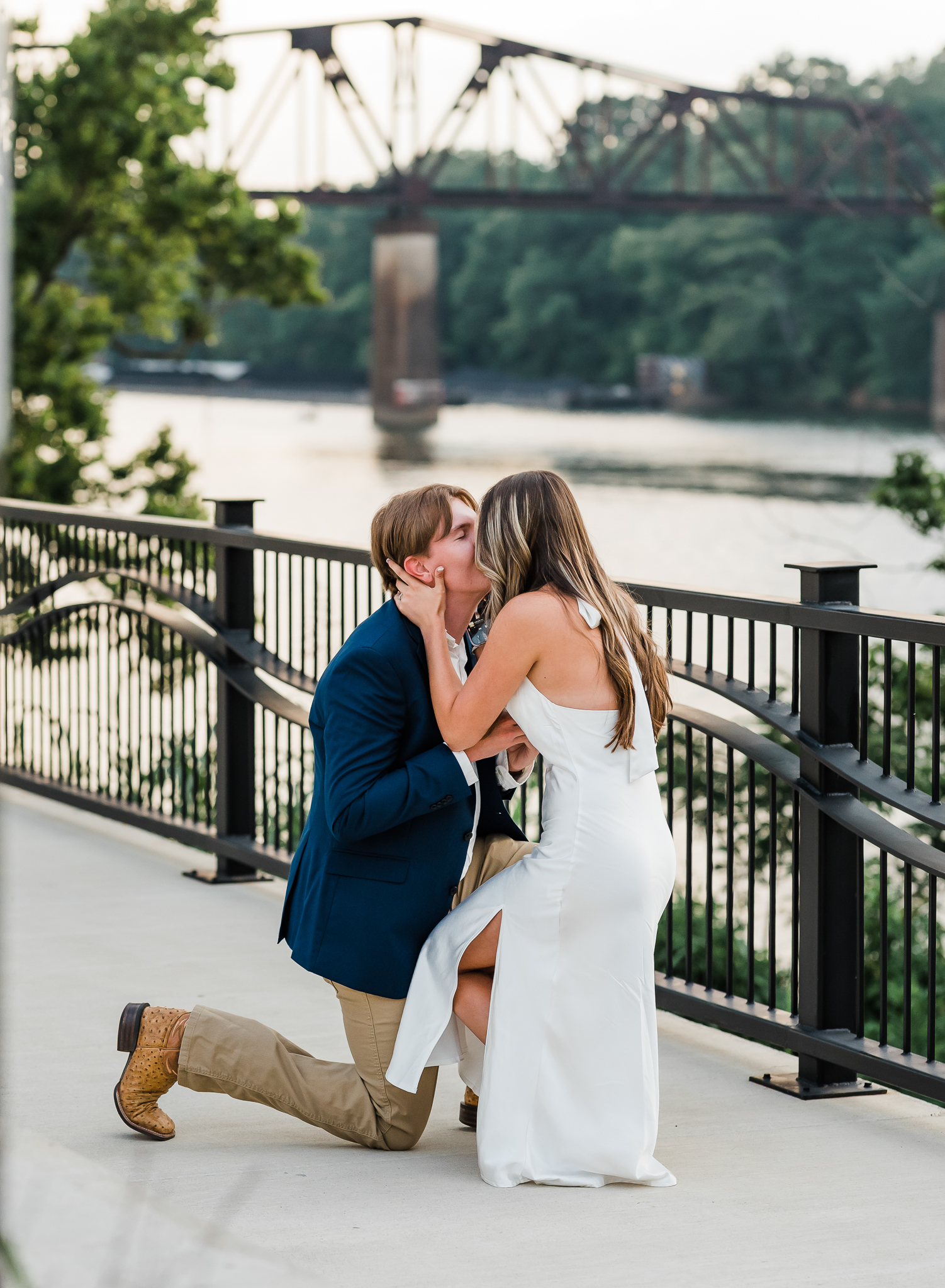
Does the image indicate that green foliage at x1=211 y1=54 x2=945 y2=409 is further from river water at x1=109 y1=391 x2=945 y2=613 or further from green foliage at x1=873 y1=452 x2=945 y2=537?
green foliage at x1=873 y1=452 x2=945 y2=537

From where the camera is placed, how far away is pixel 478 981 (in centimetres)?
346

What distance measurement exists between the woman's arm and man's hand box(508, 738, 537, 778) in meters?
0.24

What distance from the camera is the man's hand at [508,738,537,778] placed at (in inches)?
142

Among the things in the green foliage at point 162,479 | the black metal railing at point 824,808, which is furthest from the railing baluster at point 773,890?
the green foliage at point 162,479

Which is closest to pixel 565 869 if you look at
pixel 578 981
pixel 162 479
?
pixel 578 981

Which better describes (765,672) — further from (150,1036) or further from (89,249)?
(150,1036)

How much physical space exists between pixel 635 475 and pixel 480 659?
59.1 meters

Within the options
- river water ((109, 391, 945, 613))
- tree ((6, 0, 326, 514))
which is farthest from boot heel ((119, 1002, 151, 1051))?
river water ((109, 391, 945, 613))

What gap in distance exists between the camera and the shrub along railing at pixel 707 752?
3873mm

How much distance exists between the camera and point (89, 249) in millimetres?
18125

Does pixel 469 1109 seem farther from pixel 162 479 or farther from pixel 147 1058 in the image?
pixel 162 479

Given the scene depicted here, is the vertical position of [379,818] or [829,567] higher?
[829,567]

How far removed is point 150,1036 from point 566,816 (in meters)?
0.90

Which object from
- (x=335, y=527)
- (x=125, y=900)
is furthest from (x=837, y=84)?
(x=125, y=900)
